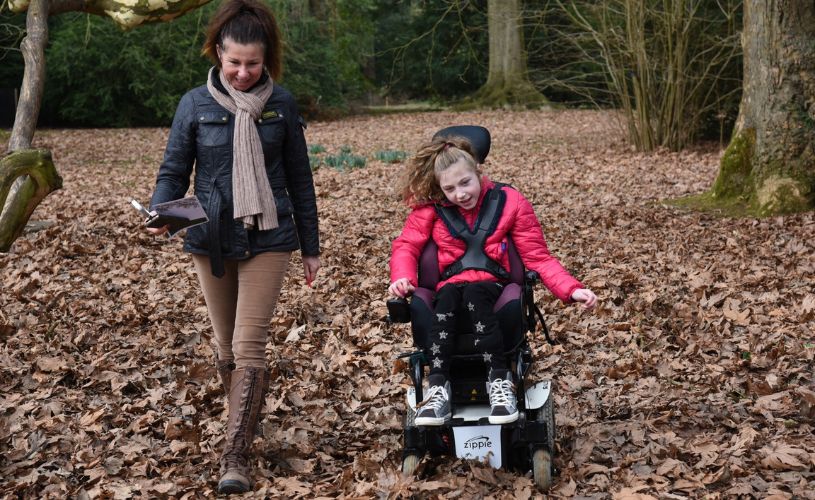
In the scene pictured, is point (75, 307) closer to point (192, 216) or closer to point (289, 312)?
point (289, 312)

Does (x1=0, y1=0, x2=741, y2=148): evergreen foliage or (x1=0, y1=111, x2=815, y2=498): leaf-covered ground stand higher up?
(x1=0, y1=0, x2=741, y2=148): evergreen foliage

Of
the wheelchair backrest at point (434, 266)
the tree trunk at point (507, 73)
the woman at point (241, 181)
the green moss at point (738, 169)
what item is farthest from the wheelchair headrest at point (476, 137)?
the tree trunk at point (507, 73)

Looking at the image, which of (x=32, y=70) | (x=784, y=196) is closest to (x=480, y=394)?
(x=32, y=70)

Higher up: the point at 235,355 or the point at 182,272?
the point at 235,355

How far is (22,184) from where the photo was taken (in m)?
4.71

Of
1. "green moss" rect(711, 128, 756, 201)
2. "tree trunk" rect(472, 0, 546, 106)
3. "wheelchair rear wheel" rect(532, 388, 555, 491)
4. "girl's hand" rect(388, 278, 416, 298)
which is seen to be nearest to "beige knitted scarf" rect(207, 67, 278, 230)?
"girl's hand" rect(388, 278, 416, 298)

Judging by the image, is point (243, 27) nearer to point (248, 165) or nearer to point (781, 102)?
point (248, 165)

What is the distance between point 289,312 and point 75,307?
1.65 metres

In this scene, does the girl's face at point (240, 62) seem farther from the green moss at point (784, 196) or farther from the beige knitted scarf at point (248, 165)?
the green moss at point (784, 196)

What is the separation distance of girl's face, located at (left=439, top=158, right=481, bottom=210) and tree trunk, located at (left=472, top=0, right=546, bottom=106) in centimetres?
2485

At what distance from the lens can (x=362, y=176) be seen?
14.0m

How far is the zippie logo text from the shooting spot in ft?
13.3

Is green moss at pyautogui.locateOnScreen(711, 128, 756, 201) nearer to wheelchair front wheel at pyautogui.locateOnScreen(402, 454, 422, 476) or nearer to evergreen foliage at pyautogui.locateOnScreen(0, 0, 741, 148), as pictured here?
wheelchair front wheel at pyautogui.locateOnScreen(402, 454, 422, 476)

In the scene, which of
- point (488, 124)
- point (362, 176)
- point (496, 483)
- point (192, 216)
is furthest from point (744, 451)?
point (488, 124)
